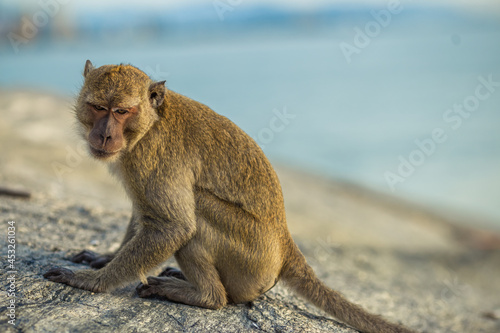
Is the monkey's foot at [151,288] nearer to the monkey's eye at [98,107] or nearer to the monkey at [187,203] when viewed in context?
the monkey at [187,203]

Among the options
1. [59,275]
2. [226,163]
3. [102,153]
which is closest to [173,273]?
[59,275]

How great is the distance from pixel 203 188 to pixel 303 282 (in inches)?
56.7

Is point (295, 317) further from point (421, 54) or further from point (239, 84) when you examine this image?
point (421, 54)

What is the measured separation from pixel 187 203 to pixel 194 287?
0.87 m

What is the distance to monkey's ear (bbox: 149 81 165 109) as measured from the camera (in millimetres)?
5027

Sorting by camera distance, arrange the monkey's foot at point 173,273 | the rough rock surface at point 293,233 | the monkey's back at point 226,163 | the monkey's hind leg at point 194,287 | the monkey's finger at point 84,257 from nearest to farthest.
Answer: the rough rock surface at point 293,233 → the monkey's hind leg at point 194,287 → the monkey's back at point 226,163 → the monkey's foot at point 173,273 → the monkey's finger at point 84,257

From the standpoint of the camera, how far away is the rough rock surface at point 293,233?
4.77 meters

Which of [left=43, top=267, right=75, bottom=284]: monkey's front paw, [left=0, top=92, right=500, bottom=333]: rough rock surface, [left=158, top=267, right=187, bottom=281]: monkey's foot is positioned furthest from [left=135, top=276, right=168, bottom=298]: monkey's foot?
[left=43, top=267, right=75, bottom=284]: monkey's front paw

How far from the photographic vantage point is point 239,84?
4803cm

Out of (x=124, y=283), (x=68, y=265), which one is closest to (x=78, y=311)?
(x=124, y=283)

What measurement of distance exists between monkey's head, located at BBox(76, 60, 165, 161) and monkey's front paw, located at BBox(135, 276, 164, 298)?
134 centimetres

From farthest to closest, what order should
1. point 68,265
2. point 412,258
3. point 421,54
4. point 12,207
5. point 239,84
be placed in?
point 421,54 → point 239,84 → point 412,258 → point 12,207 → point 68,265

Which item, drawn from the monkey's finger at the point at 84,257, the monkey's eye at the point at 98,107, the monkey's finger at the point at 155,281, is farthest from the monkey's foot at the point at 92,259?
the monkey's eye at the point at 98,107

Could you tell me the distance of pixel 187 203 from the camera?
4.89 m
